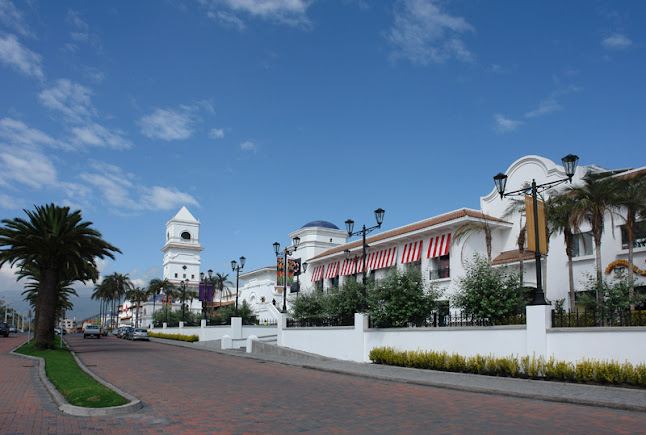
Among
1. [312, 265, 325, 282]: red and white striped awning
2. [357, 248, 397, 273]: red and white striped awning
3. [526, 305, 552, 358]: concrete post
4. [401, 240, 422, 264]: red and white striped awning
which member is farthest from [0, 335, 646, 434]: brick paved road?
[312, 265, 325, 282]: red and white striped awning

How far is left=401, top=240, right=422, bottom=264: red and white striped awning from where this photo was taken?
124 ft

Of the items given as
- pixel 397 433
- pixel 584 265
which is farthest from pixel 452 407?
pixel 584 265

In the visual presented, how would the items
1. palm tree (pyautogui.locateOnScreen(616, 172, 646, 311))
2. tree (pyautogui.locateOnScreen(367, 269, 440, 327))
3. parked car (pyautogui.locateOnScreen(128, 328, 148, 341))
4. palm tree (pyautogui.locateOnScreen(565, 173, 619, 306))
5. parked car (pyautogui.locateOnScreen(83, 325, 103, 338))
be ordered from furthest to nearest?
parked car (pyautogui.locateOnScreen(83, 325, 103, 338)) → parked car (pyautogui.locateOnScreen(128, 328, 148, 341)) → palm tree (pyautogui.locateOnScreen(565, 173, 619, 306)) → palm tree (pyautogui.locateOnScreen(616, 172, 646, 311)) → tree (pyautogui.locateOnScreen(367, 269, 440, 327))

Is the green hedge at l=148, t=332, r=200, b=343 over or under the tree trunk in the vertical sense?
under

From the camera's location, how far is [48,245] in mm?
27844

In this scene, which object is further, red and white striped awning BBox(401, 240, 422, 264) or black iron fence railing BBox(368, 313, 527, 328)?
red and white striped awning BBox(401, 240, 422, 264)

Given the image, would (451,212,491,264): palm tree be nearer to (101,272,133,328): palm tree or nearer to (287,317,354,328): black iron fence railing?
(287,317,354,328): black iron fence railing

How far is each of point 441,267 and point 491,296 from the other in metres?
17.5

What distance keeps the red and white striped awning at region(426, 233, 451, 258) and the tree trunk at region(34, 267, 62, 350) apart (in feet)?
76.1

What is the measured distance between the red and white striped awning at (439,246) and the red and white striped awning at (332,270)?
39.5ft

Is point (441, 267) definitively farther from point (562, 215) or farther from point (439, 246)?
point (562, 215)

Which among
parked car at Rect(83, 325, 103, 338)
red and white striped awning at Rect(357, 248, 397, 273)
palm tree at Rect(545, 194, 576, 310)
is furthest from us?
parked car at Rect(83, 325, 103, 338)

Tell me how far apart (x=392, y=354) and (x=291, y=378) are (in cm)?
543

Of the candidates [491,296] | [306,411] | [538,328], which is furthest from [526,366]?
[306,411]
